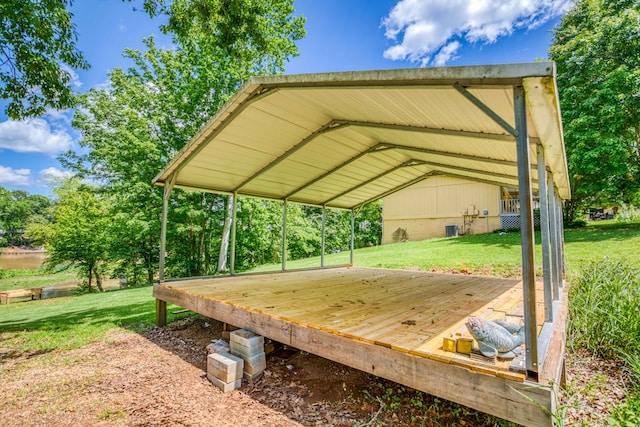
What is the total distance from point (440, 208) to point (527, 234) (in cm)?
1731

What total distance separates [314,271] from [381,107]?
5544 millimetres

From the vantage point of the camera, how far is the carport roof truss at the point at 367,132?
7.04 ft

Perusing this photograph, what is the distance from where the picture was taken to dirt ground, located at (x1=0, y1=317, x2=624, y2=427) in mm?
2613

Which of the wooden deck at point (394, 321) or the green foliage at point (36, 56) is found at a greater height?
the green foliage at point (36, 56)

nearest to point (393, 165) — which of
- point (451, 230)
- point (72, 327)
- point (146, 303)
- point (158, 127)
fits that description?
point (72, 327)

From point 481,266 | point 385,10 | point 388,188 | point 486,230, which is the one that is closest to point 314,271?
point 388,188

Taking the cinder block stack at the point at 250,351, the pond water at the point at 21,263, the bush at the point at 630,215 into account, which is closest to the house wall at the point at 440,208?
the bush at the point at 630,215

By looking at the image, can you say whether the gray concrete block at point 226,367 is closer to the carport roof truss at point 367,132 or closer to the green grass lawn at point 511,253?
the carport roof truss at point 367,132

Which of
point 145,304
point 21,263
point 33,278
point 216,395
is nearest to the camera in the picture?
point 216,395

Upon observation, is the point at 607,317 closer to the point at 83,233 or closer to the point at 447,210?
the point at 447,210

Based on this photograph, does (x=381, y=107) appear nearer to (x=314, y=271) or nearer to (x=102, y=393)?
(x=102, y=393)

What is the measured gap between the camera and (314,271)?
321 inches

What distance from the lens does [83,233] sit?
15047 millimetres

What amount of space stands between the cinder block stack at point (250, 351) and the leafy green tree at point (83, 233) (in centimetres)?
1390
